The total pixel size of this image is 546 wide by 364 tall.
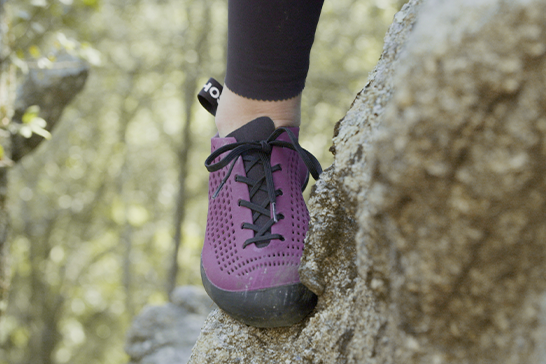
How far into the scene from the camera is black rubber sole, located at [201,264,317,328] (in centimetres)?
105

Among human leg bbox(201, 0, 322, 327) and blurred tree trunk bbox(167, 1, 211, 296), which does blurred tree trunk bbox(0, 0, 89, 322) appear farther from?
blurred tree trunk bbox(167, 1, 211, 296)

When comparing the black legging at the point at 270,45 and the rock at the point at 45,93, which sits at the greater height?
the black legging at the point at 270,45

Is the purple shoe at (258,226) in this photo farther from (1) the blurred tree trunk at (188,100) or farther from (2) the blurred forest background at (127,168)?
(1) the blurred tree trunk at (188,100)

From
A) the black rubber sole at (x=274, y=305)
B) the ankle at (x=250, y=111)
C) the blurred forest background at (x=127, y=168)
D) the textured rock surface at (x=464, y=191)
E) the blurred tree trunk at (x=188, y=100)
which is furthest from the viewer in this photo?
the blurred forest background at (x=127, y=168)

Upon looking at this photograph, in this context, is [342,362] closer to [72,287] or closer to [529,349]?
[529,349]

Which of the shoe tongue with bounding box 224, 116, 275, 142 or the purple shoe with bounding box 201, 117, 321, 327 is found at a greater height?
the shoe tongue with bounding box 224, 116, 275, 142

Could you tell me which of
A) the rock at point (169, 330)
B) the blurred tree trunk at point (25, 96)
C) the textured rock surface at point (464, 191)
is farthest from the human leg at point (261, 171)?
the rock at point (169, 330)

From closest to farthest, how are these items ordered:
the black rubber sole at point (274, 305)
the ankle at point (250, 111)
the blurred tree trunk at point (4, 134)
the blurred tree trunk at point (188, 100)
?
the black rubber sole at point (274, 305) → the ankle at point (250, 111) → the blurred tree trunk at point (4, 134) → the blurred tree trunk at point (188, 100)

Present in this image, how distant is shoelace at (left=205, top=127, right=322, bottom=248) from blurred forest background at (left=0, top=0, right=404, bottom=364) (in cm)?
528

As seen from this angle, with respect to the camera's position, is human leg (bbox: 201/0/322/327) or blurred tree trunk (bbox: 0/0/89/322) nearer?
human leg (bbox: 201/0/322/327)

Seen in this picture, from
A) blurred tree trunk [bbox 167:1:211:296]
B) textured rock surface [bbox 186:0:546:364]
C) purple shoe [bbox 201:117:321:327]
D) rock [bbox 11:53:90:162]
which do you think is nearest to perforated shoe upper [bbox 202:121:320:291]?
purple shoe [bbox 201:117:321:327]

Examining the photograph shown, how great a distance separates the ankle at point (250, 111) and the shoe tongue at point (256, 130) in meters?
0.01

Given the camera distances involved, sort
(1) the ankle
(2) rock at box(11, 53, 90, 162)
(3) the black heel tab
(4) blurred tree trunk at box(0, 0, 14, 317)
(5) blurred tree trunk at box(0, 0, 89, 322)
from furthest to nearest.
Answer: (2) rock at box(11, 53, 90, 162) < (5) blurred tree trunk at box(0, 0, 89, 322) < (4) blurred tree trunk at box(0, 0, 14, 317) < (3) the black heel tab < (1) the ankle

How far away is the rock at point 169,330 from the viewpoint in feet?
10.2
